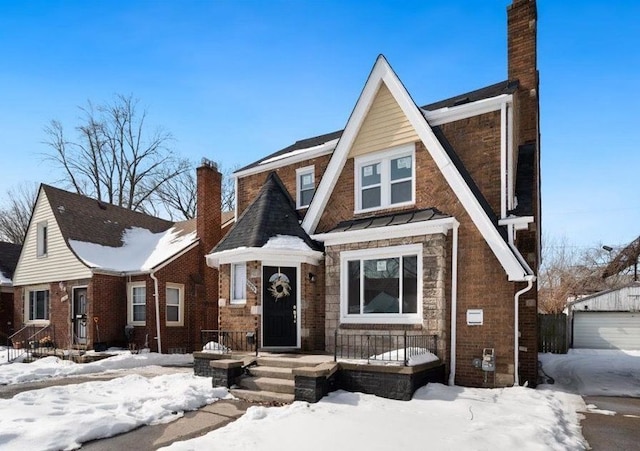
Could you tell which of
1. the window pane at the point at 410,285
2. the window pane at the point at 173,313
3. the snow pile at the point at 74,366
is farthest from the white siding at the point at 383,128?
the window pane at the point at 173,313

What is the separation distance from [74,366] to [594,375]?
14.5 metres

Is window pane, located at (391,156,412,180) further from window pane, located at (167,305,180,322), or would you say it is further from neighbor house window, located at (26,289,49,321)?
neighbor house window, located at (26,289,49,321)

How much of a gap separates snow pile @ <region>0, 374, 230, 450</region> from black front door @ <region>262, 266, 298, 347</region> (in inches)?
78.6

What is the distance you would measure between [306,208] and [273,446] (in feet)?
28.1

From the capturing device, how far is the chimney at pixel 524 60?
37.6 feet

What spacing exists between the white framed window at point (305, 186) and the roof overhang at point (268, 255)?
2464 millimetres

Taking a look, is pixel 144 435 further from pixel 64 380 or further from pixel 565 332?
pixel 565 332

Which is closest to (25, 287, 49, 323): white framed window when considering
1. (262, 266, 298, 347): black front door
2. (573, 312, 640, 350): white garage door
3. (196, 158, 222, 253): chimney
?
(196, 158, 222, 253): chimney

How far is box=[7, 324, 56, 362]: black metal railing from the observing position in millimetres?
16422

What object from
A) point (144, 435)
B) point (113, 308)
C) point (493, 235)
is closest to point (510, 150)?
point (493, 235)

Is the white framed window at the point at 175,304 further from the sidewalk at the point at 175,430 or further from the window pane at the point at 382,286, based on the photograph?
the sidewalk at the point at 175,430

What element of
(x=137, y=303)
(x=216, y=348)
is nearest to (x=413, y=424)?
(x=216, y=348)

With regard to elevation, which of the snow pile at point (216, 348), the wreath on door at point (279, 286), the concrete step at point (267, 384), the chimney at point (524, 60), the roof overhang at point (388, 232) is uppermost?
the chimney at point (524, 60)

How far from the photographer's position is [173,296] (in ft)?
56.3
